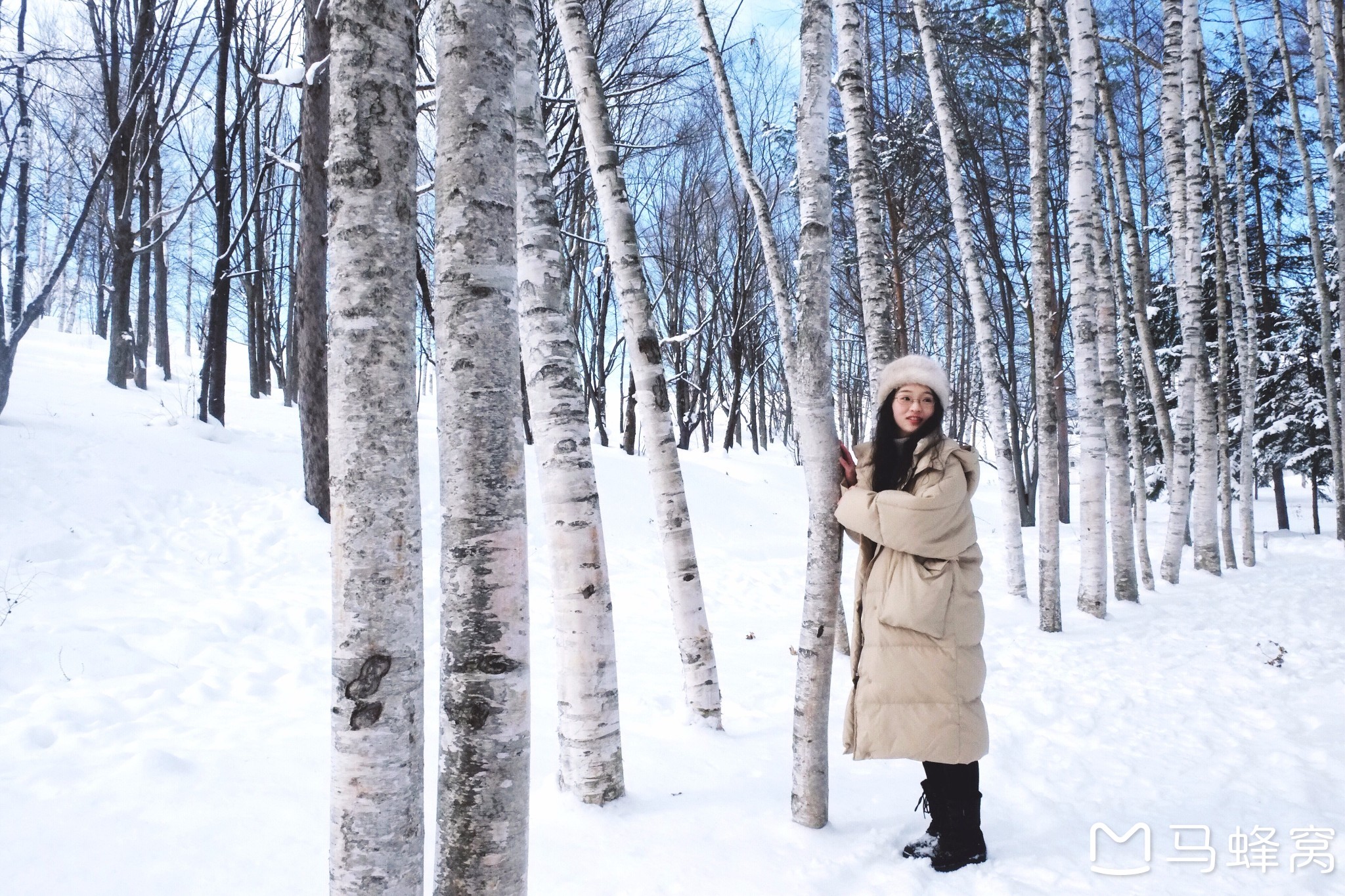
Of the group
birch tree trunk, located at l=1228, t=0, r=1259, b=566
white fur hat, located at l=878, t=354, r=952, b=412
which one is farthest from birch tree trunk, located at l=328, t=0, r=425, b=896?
birch tree trunk, located at l=1228, t=0, r=1259, b=566

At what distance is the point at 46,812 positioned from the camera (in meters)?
2.40

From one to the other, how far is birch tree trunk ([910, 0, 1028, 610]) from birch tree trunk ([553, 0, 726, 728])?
4.65 meters

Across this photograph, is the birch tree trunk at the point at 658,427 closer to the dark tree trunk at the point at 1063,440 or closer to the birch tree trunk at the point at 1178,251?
the dark tree trunk at the point at 1063,440

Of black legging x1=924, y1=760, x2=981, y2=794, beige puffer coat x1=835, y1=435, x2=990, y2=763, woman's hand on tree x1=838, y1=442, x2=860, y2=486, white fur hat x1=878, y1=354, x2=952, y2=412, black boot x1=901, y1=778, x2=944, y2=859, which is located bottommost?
black boot x1=901, y1=778, x2=944, y2=859

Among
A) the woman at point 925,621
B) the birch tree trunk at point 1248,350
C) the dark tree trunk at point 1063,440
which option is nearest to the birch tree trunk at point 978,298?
the dark tree trunk at point 1063,440

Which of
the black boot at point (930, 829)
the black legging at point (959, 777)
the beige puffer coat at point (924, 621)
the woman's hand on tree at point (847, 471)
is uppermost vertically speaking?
the woman's hand on tree at point (847, 471)

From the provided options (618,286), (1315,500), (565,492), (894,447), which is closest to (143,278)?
(618,286)

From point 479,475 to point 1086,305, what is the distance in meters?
6.43

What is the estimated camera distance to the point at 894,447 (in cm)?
262

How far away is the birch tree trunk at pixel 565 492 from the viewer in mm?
2596

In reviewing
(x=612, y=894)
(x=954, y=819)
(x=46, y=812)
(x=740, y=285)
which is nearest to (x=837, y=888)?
(x=954, y=819)

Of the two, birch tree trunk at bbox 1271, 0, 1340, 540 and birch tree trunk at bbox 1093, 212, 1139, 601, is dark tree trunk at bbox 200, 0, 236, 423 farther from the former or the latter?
birch tree trunk at bbox 1271, 0, 1340, 540

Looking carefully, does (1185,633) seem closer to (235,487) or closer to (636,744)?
(636,744)

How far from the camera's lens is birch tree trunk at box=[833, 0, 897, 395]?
9.34 feet
